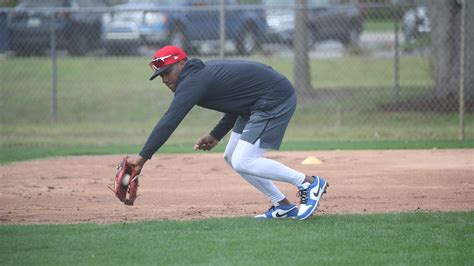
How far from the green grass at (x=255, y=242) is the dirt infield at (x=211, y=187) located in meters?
0.62

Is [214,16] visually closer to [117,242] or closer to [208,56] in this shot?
[208,56]

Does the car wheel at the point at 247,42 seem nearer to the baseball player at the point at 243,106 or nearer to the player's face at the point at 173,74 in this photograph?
the baseball player at the point at 243,106

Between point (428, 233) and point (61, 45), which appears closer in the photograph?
point (428, 233)

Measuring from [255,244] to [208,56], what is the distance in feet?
37.6

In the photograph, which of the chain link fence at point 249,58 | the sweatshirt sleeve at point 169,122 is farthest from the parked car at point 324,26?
the sweatshirt sleeve at point 169,122

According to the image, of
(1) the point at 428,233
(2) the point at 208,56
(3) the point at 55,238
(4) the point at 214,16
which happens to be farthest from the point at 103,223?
(4) the point at 214,16

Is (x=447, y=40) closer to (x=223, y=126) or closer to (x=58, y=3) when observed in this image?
(x=223, y=126)

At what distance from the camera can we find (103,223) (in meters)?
7.83

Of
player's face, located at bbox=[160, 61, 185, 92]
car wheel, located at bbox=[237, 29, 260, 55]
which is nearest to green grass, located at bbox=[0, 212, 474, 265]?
player's face, located at bbox=[160, 61, 185, 92]

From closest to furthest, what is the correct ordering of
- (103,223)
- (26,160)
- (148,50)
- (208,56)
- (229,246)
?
(229,246) < (103,223) < (26,160) < (208,56) < (148,50)

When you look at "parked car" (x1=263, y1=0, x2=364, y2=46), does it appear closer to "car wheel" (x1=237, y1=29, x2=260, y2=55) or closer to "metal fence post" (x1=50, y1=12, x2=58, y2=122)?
"car wheel" (x1=237, y1=29, x2=260, y2=55)

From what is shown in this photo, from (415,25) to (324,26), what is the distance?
8.78 feet

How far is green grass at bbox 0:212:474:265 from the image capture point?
20.5 feet

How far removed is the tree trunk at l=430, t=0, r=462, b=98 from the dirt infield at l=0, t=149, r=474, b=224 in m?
4.10
